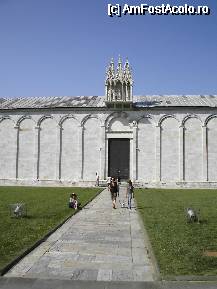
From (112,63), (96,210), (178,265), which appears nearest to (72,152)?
(112,63)

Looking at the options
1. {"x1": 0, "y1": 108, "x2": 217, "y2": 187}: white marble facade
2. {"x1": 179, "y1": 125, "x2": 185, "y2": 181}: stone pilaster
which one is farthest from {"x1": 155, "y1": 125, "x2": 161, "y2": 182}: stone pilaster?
{"x1": 179, "y1": 125, "x2": 185, "y2": 181}: stone pilaster

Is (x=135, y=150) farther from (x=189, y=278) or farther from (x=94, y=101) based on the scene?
(x=189, y=278)

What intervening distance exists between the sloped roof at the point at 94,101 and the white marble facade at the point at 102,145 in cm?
107

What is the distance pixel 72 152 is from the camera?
156 feet

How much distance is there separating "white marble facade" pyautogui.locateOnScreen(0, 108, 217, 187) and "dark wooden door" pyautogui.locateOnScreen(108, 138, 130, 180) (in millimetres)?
781

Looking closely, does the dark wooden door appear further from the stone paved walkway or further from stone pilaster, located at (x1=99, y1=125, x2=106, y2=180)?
the stone paved walkway

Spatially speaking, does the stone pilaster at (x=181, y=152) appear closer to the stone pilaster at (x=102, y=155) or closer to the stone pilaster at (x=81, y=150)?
the stone pilaster at (x=102, y=155)

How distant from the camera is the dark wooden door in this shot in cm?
4738

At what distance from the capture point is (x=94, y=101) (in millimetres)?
50062

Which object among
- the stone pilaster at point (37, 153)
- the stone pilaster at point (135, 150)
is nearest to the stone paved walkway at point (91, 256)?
the stone pilaster at point (135, 150)

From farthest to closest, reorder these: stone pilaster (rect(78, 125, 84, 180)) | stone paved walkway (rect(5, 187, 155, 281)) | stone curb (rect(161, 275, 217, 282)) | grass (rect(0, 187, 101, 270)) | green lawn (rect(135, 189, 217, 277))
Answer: stone pilaster (rect(78, 125, 84, 180))
grass (rect(0, 187, 101, 270))
green lawn (rect(135, 189, 217, 277))
stone paved walkway (rect(5, 187, 155, 281))
stone curb (rect(161, 275, 217, 282))

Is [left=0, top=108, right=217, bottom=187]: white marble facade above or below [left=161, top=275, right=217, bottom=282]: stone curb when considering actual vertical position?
above

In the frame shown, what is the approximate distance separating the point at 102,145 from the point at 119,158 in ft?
8.94

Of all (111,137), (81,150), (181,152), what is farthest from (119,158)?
(181,152)
